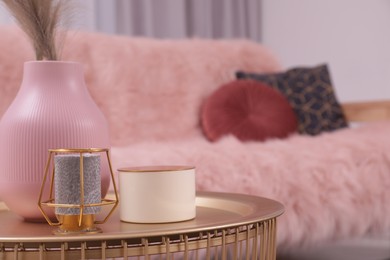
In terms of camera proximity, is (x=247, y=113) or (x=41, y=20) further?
(x=247, y=113)

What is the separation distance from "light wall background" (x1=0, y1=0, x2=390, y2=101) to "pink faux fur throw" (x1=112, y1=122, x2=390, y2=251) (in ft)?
4.93

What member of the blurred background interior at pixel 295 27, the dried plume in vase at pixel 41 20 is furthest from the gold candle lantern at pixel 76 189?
the blurred background interior at pixel 295 27

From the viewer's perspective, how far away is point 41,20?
2.64 feet

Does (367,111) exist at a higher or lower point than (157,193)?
higher

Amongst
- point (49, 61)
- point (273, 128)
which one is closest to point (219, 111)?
point (273, 128)

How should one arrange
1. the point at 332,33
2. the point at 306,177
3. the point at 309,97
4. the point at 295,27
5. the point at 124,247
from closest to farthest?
1. the point at 124,247
2. the point at 306,177
3. the point at 309,97
4. the point at 332,33
5. the point at 295,27

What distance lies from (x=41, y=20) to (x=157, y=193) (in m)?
0.27

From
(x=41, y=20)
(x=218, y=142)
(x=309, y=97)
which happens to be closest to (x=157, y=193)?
(x=41, y=20)

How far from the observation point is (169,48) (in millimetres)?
2121

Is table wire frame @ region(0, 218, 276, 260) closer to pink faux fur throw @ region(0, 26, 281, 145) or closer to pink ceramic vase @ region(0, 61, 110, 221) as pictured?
pink ceramic vase @ region(0, 61, 110, 221)

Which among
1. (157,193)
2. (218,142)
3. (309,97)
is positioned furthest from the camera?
(309,97)

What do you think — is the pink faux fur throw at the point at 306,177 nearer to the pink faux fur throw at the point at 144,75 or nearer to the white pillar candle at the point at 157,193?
the pink faux fur throw at the point at 144,75

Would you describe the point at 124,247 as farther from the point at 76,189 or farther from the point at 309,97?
the point at 309,97

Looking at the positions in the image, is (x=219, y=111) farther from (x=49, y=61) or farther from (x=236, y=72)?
(x=49, y=61)
